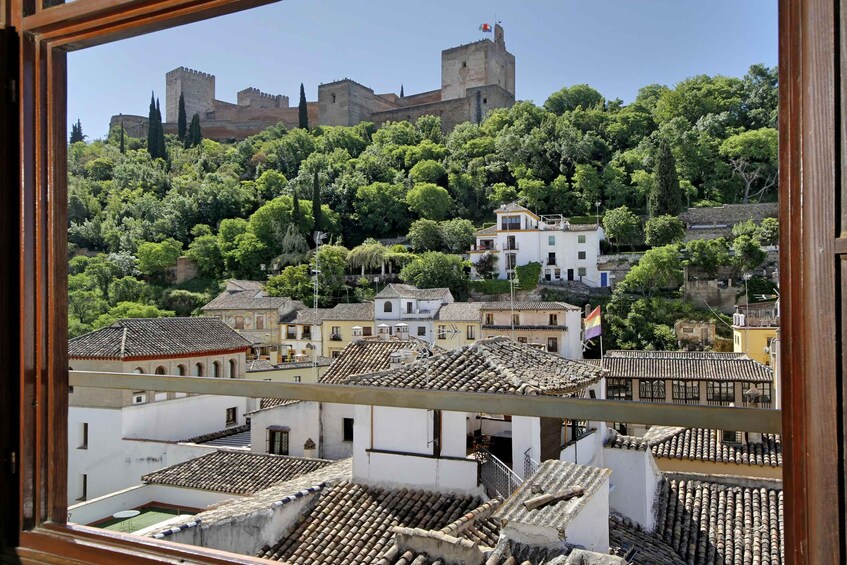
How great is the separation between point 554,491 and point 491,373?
1.34 meters

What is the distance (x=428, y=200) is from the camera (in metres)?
24.5

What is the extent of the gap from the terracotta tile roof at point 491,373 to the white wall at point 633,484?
589 millimetres

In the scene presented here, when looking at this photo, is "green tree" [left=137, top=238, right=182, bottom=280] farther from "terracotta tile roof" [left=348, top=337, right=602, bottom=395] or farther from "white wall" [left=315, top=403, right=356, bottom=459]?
"terracotta tile roof" [left=348, top=337, right=602, bottom=395]

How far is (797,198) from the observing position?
1.62 feet

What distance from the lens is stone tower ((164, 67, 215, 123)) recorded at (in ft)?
111

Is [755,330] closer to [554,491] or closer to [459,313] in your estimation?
[459,313]

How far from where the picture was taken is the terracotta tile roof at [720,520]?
396cm

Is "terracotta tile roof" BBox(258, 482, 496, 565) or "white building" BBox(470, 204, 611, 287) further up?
"white building" BBox(470, 204, 611, 287)

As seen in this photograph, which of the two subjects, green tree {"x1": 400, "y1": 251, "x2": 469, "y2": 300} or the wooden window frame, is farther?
green tree {"x1": 400, "y1": 251, "x2": 469, "y2": 300}

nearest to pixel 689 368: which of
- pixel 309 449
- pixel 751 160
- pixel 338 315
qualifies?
pixel 309 449

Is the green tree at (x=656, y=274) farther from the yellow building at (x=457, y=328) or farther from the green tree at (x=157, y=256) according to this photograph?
the green tree at (x=157, y=256)

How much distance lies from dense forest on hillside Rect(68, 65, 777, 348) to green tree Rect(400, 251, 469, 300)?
0.23 feet

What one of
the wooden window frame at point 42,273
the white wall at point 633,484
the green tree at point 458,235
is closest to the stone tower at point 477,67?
the green tree at point 458,235

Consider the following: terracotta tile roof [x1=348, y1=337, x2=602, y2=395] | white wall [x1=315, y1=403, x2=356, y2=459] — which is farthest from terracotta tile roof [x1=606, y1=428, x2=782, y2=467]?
white wall [x1=315, y1=403, x2=356, y2=459]
